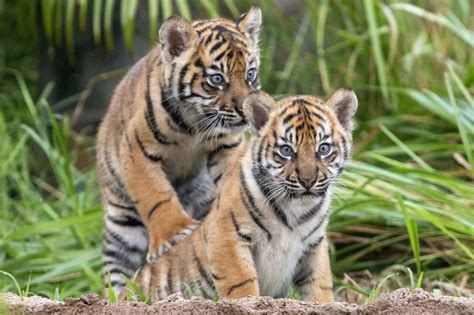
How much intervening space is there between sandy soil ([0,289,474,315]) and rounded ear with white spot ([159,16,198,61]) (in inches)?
65.1

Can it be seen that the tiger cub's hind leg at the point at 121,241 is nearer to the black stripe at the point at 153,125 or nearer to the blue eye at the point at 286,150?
the black stripe at the point at 153,125

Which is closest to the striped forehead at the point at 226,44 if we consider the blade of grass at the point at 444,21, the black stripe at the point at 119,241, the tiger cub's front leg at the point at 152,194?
the tiger cub's front leg at the point at 152,194

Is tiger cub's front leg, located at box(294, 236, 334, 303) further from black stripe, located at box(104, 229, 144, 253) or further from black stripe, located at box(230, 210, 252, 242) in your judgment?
black stripe, located at box(104, 229, 144, 253)

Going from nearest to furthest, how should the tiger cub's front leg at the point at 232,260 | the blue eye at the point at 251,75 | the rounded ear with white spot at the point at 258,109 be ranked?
the tiger cub's front leg at the point at 232,260, the rounded ear with white spot at the point at 258,109, the blue eye at the point at 251,75

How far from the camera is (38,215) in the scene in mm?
6648

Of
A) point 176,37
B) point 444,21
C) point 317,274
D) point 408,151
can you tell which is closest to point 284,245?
point 317,274

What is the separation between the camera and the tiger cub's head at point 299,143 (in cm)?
363

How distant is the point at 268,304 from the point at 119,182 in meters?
2.05

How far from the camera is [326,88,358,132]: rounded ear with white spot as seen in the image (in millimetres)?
3904

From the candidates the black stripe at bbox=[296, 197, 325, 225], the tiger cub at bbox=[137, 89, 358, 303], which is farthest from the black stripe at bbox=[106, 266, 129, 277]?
the black stripe at bbox=[296, 197, 325, 225]

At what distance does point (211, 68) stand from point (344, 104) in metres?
0.71

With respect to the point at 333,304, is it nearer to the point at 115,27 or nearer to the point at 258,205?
the point at 258,205

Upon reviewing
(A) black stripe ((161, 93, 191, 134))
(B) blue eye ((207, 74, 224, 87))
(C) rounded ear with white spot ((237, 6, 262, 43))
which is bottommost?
(A) black stripe ((161, 93, 191, 134))

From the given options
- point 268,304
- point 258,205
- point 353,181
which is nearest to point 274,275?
point 258,205
